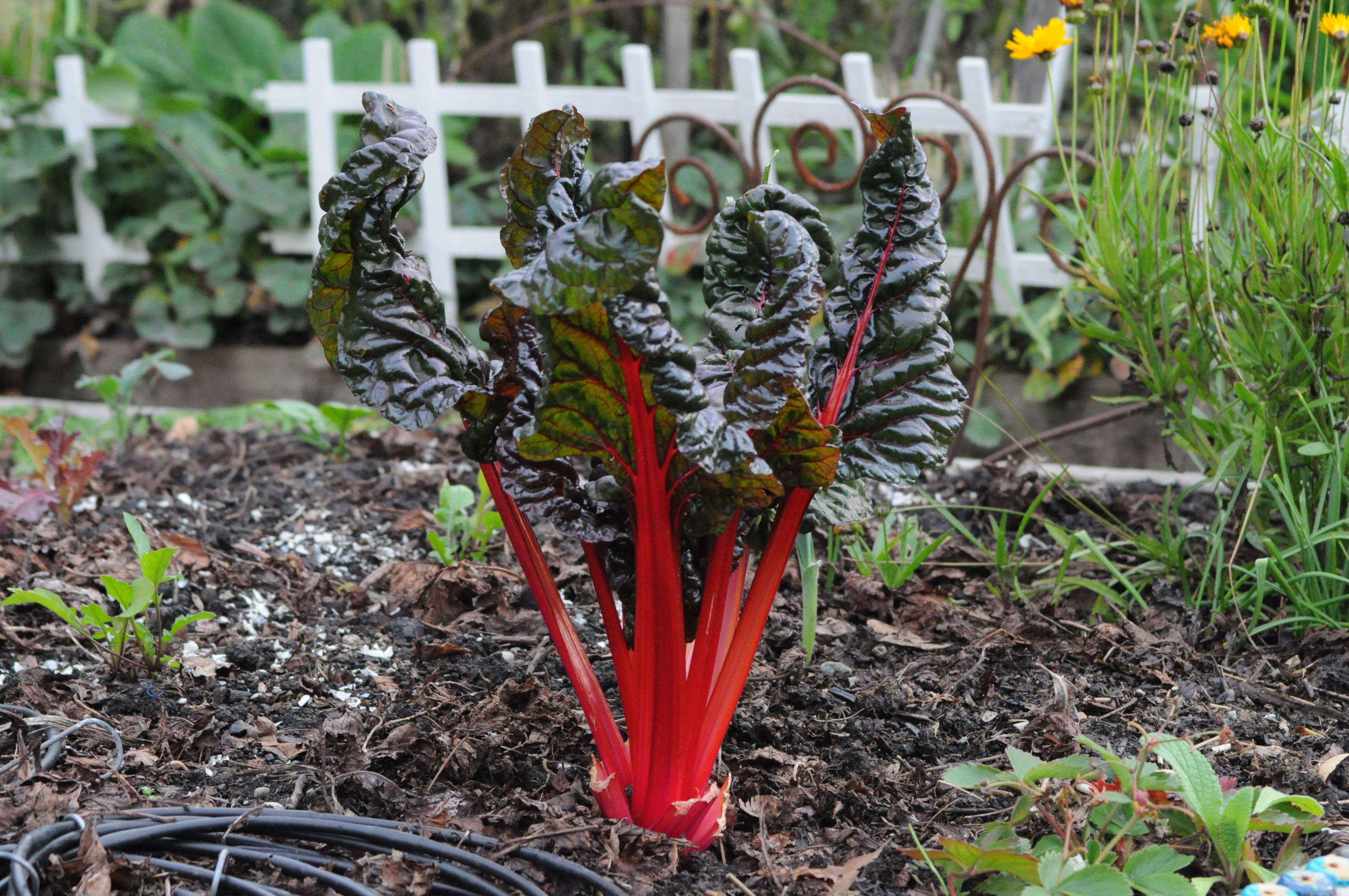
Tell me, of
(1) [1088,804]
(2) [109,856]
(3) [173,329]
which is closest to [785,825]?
(1) [1088,804]

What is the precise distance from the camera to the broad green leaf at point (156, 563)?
1664mm

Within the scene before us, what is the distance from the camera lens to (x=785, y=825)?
1.47 meters

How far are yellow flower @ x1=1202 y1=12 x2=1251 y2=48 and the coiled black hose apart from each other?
173cm

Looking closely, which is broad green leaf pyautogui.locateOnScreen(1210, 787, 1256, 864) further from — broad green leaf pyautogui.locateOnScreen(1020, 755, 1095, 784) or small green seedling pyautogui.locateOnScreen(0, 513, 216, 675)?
small green seedling pyautogui.locateOnScreen(0, 513, 216, 675)

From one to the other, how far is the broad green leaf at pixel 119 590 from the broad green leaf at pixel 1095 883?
1.37 meters

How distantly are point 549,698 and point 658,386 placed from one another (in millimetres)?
725

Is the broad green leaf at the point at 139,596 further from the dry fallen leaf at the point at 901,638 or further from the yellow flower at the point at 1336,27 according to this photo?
the yellow flower at the point at 1336,27

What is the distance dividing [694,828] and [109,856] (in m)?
0.69

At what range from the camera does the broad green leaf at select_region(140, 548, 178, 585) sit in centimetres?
166

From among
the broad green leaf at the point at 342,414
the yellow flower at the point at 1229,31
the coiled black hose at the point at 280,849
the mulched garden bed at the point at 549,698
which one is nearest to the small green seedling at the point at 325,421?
the broad green leaf at the point at 342,414

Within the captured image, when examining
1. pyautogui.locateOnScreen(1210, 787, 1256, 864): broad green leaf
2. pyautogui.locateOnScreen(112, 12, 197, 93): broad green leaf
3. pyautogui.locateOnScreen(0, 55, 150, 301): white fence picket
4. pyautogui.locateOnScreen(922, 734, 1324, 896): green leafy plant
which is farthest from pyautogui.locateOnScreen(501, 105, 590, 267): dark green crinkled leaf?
pyautogui.locateOnScreen(112, 12, 197, 93): broad green leaf

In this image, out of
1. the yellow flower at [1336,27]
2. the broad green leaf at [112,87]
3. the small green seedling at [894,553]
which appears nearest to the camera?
the yellow flower at [1336,27]

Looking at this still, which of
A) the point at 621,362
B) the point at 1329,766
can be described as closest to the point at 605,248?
the point at 621,362

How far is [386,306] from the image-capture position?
4.50 feet
